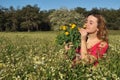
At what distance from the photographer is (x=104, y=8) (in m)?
129

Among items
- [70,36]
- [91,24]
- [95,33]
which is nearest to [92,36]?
[95,33]

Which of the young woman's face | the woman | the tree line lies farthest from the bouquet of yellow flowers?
the tree line

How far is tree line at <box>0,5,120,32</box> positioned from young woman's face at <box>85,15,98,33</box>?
302 ft

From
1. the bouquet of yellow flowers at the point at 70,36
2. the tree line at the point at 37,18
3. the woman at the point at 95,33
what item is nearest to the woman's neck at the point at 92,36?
the woman at the point at 95,33

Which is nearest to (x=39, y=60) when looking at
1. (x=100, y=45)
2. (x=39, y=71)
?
(x=39, y=71)

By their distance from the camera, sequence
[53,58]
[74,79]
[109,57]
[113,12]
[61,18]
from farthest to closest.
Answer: [113,12], [61,18], [109,57], [53,58], [74,79]

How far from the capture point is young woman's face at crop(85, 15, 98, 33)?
19.5 feet

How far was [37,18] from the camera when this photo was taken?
377ft

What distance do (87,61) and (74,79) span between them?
1.74 feet

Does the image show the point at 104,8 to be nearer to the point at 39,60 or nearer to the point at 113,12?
the point at 113,12

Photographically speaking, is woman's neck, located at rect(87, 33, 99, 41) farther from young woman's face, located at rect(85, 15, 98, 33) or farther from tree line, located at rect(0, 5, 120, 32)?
tree line, located at rect(0, 5, 120, 32)

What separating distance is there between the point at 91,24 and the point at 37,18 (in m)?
109

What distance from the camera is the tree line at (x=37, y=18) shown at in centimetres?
10328

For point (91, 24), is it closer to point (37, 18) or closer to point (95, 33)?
point (95, 33)
